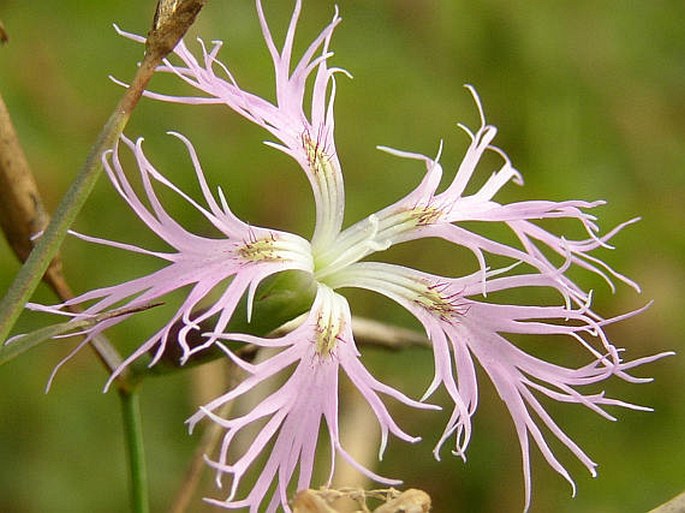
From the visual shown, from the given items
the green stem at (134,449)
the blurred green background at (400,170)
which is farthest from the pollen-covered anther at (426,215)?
the blurred green background at (400,170)

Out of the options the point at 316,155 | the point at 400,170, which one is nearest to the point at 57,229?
the point at 316,155

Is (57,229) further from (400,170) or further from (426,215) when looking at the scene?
(400,170)

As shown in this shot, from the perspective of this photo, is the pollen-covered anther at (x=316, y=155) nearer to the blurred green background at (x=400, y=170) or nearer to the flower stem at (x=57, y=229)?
the flower stem at (x=57, y=229)

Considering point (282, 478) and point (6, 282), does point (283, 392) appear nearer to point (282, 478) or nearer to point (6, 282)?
point (282, 478)

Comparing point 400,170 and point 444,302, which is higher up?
point 400,170

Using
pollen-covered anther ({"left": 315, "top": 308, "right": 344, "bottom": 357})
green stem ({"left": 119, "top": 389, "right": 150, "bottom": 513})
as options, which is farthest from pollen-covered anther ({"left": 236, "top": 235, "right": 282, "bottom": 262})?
green stem ({"left": 119, "top": 389, "right": 150, "bottom": 513})

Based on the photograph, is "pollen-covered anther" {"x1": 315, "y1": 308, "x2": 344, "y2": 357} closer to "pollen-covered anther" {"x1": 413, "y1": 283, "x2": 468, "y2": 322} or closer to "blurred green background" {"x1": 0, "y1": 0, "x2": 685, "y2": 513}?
"pollen-covered anther" {"x1": 413, "y1": 283, "x2": 468, "y2": 322}
